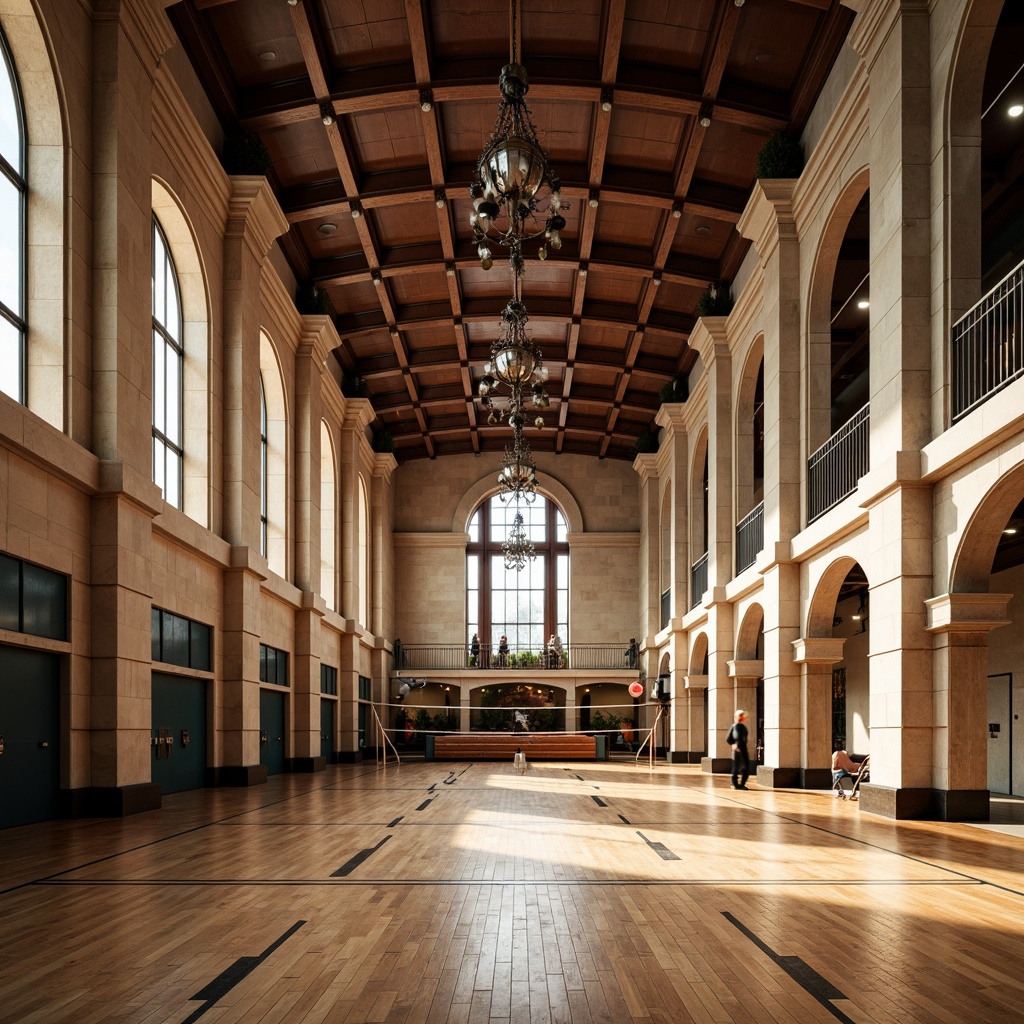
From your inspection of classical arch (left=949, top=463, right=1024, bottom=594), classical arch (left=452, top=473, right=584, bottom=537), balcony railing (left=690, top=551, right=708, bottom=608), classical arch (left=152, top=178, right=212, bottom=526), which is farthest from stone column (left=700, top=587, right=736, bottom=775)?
classical arch (left=452, top=473, right=584, bottom=537)

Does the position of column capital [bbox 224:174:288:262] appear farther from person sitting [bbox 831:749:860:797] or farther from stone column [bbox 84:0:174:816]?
person sitting [bbox 831:749:860:797]

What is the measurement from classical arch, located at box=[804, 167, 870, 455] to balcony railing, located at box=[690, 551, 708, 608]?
966 cm

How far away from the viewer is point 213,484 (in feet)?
57.5

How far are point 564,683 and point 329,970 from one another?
32469 mm

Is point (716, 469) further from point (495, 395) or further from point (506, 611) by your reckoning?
point (506, 611)

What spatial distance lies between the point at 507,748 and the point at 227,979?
2396 cm

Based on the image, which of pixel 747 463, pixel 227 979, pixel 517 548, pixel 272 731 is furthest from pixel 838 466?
pixel 517 548

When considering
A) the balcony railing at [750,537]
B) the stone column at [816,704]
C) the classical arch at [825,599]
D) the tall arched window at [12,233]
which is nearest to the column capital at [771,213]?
the balcony railing at [750,537]

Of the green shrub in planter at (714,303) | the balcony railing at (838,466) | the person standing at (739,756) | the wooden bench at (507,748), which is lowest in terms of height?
the wooden bench at (507,748)

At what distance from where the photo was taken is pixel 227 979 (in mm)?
5090

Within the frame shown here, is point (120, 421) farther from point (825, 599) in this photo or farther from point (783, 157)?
point (783, 157)

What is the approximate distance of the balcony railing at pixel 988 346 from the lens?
10.3 m

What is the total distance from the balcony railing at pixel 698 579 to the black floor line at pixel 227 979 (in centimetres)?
2196

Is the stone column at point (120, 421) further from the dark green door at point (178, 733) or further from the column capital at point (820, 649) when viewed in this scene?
the column capital at point (820, 649)
